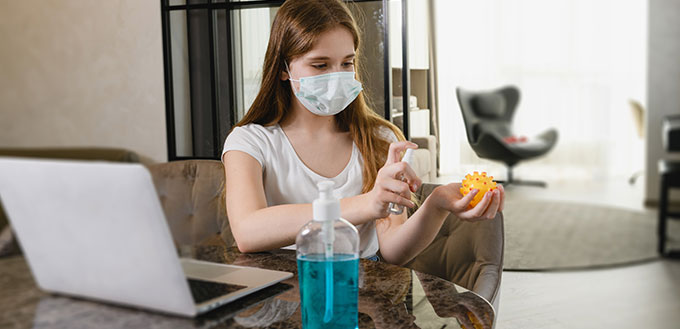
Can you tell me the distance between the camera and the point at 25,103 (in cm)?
113

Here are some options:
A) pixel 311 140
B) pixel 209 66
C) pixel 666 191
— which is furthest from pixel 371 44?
pixel 666 191

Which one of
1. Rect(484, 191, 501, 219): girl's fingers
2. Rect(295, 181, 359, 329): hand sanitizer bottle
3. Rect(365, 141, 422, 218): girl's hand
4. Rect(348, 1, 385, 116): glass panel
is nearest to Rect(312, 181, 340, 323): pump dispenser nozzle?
Rect(295, 181, 359, 329): hand sanitizer bottle

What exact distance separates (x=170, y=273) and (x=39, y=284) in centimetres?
12

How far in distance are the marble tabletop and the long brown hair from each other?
12.4 inches

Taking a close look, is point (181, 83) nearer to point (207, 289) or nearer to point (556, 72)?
point (556, 72)

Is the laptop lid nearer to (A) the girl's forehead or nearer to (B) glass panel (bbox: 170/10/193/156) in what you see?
(A) the girl's forehead

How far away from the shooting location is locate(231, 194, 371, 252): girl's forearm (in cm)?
71

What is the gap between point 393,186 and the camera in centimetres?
60

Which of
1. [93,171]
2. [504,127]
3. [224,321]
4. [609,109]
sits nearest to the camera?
[93,171]

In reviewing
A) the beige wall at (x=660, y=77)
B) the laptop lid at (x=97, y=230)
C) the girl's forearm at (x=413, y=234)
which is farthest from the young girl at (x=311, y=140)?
the beige wall at (x=660, y=77)

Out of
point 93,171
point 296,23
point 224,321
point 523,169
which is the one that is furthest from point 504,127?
point 93,171

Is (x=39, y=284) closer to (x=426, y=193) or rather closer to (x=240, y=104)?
(x=426, y=193)

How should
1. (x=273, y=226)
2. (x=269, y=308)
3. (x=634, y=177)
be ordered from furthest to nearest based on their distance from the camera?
(x=634, y=177) → (x=273, y=226) → (x=269, y=308)

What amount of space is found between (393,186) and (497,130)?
1029 mm
